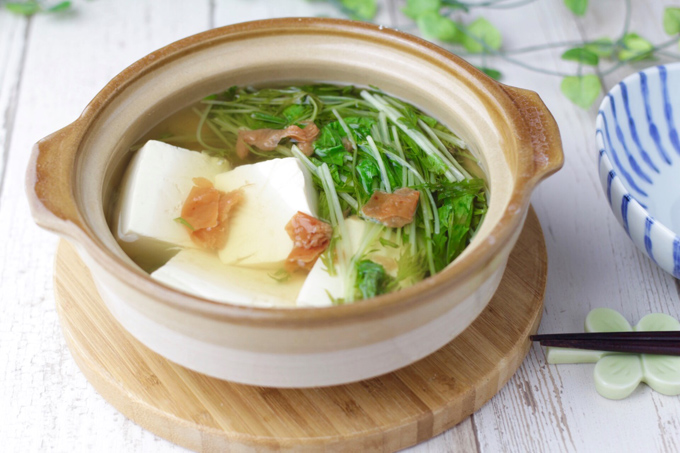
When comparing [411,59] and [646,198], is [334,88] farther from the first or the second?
[646,198]

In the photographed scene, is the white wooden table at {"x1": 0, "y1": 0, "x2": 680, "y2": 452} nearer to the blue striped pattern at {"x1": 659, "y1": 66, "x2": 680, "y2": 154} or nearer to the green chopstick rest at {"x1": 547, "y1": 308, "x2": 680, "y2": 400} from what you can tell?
the green chopstick rest at {"x1": 547, "y1": 308, "x2": 680, "y2": 400}

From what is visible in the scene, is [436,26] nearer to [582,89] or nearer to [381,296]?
[582,89]

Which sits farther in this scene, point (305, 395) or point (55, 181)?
point (305, 395)

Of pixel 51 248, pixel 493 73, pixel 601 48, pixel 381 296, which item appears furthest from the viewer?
pixel 601 48

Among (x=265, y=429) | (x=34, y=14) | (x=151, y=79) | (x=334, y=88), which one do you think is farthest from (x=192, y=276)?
(x=34, y=14)

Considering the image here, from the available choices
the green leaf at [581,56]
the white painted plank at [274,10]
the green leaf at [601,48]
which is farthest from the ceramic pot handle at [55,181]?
the green leaf at [601,48]

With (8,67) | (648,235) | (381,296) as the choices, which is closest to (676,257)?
(648,235)
